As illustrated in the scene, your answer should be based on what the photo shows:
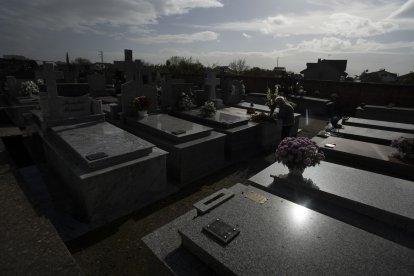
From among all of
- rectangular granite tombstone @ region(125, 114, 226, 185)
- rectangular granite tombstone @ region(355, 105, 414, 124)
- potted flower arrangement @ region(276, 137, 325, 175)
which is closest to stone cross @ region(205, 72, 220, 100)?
rectangular granite tombstone @ region(125, 114, 226, 185)

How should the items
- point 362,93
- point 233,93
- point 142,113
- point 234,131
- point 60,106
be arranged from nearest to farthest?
point 60,106, point 234,131, point 142,113, point 233,93, point 362,93

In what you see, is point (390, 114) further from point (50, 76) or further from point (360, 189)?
point (50, 76)

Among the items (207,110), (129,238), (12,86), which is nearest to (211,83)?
(207,110)

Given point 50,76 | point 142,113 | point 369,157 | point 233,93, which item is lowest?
point 369,157

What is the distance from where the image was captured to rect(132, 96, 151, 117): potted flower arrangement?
8969mm

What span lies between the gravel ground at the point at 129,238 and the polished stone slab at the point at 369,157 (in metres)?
2.74

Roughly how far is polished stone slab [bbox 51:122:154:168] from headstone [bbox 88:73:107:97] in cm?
982

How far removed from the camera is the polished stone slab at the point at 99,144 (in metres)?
5.40

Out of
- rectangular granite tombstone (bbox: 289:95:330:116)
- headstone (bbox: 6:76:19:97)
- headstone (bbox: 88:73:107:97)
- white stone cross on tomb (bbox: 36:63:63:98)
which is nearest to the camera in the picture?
white stone cross on tomb (bbox: 36:63:63:98)

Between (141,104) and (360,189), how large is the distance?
721 centimetres

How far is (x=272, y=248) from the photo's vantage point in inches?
115

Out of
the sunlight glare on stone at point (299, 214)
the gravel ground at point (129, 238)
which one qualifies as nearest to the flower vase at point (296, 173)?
the sunlight glare on stone at point (299, 214)

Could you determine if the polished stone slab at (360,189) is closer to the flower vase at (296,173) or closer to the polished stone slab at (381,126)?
the flower vase at (296,173)

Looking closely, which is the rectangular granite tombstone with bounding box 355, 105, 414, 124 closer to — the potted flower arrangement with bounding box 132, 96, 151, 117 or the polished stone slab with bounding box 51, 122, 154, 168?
the potted flower arrangement with bounding box 132, 96, 151, 117
